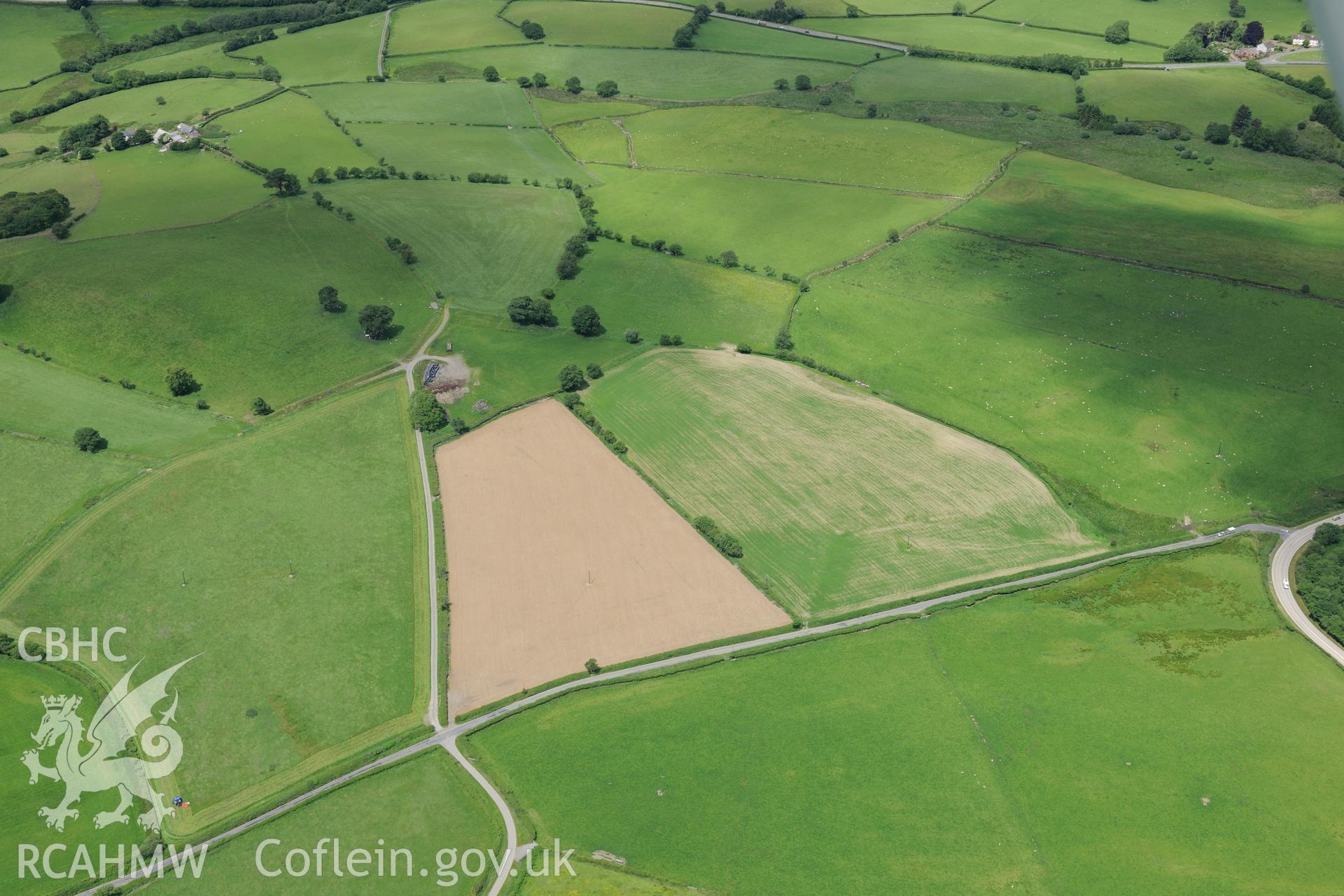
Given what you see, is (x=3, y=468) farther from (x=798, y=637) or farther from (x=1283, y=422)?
(x=1283, y=422)

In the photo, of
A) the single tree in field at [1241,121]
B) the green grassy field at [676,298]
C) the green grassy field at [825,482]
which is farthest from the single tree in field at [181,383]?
the single tree in field at [1241,121]

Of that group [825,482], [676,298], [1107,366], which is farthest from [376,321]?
[1107,366]

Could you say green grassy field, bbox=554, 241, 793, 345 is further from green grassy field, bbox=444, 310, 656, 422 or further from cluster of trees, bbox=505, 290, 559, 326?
green grassy field, bbox=444, 310, 656, 422

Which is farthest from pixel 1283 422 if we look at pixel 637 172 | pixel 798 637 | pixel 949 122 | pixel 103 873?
pixel 103 873

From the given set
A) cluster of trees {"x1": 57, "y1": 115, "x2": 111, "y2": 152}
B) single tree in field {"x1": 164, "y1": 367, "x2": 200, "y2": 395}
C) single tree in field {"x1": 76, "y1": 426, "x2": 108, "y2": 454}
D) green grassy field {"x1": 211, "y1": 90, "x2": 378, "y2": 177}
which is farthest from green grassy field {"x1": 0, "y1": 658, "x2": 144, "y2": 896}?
cluster of trees {"x1": 57, "y1": 115, "x2": 111, "y2": 152}

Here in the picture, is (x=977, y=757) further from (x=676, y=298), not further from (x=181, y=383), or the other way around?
(x=181, y=383)

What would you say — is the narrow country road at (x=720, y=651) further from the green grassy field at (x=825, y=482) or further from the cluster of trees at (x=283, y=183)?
the cluster of trees at (x=283, y=183)
